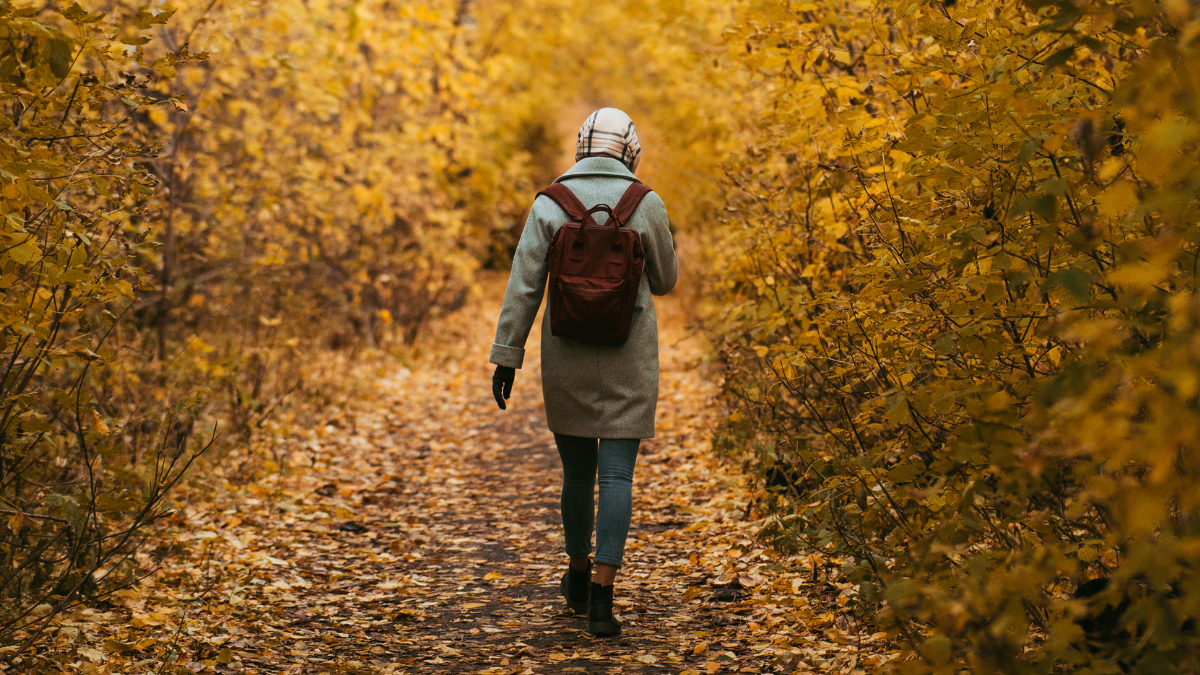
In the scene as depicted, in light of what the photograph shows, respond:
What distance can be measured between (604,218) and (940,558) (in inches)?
72.7

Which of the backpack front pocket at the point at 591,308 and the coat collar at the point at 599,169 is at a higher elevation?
the coat collar at the point at 599,169

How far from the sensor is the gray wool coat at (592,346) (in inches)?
150

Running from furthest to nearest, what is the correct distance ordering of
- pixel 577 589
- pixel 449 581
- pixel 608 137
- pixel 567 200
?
pixel 449 581
pixel 577 589
pixel 608 137
pixel 567 200

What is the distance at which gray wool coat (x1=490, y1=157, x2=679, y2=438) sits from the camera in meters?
3.80

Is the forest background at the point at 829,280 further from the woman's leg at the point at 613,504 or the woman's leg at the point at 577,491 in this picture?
the woman's leg at the point at 577,491

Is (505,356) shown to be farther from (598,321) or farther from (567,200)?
(567,200)

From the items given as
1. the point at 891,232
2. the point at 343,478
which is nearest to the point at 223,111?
the point at 343,478

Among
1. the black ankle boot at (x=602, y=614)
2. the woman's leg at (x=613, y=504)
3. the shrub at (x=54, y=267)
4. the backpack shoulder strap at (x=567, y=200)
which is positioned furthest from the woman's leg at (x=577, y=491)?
the shrub at (x=54, y=267)

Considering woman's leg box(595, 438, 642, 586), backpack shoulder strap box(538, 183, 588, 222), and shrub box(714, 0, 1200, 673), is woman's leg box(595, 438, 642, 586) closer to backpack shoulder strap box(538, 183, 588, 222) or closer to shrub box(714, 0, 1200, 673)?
shrub box(714, 0, 1200, 673)

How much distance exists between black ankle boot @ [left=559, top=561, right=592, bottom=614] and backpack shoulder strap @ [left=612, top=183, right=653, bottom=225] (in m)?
1.45

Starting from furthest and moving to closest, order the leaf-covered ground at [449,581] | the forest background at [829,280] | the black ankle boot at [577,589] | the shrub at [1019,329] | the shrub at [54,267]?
the black ankle boot at [577,589]
the leaf-covered ground at [449,581]
the shrub at [54,267]
the forest background at [829,280]
the shrub at [1019,329]

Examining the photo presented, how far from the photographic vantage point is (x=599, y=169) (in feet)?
12.7

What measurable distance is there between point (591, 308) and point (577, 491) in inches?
30.8

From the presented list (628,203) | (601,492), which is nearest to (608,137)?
(628,203)
